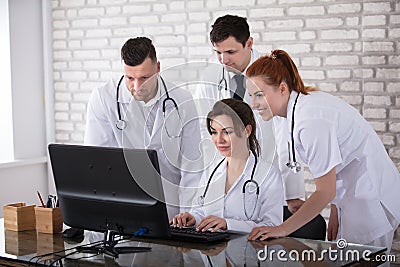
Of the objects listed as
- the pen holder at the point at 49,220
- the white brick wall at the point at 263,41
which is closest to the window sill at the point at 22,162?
the white brick wall at the point at 263,41

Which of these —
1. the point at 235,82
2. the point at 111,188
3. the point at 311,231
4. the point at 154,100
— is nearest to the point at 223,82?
the point at 235,82

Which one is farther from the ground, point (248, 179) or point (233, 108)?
point (233, 108)

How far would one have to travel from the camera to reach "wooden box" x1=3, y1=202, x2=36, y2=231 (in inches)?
121

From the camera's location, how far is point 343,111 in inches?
120

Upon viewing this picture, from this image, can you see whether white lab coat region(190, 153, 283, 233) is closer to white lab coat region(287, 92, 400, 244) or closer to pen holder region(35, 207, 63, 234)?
white lab coat region(287, 92, 400, 244)

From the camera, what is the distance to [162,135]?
3230mm

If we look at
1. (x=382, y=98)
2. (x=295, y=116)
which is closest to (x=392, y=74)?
(x=382, y=98)

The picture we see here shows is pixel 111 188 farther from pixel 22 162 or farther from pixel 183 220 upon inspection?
pixel 22 162

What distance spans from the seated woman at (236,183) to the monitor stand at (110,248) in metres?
0.33

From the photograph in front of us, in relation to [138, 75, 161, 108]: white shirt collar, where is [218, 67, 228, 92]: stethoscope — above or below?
above

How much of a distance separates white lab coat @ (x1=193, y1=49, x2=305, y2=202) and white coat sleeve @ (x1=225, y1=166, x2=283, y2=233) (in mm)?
97

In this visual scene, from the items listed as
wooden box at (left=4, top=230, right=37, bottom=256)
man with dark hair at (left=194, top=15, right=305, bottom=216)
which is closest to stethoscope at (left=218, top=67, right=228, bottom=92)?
man with dark hair at (left=194, top=15, right=305, bottom=216)

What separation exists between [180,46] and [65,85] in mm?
1118

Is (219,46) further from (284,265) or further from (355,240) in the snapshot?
(284,265)
